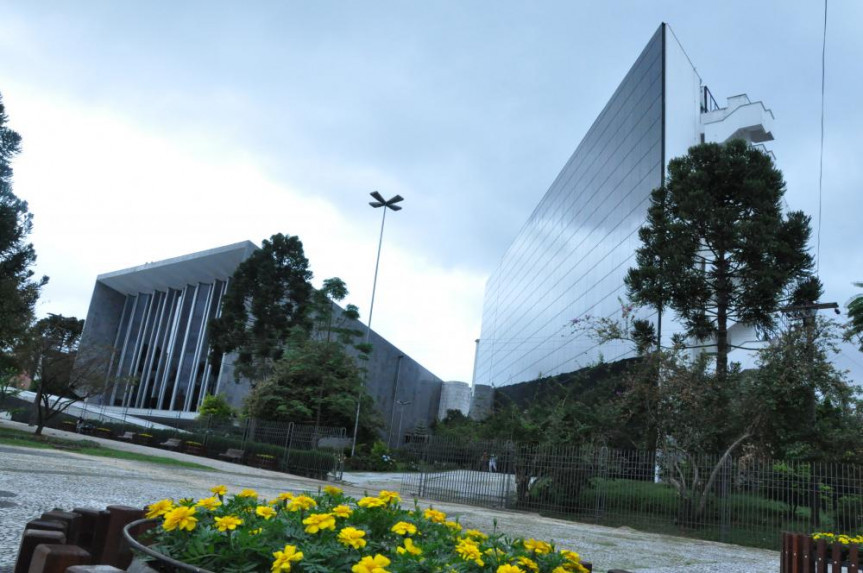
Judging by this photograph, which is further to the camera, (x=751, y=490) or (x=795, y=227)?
(x=795, y=227)

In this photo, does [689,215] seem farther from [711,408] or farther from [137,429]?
[137,429]

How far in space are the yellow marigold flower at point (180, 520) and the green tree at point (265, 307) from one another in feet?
105

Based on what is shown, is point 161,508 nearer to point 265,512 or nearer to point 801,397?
point 265,512

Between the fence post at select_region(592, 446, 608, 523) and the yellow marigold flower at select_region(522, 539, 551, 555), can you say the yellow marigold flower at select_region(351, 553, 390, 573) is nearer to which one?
the yellow marigold flower at select_region(522, 539, 551, 555)

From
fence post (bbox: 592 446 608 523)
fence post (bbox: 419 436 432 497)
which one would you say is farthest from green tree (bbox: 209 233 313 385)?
fence post (bbox: 592 446 608 523)

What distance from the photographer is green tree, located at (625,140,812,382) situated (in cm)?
1762

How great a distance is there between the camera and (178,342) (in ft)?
168

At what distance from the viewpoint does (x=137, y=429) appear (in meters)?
30.8

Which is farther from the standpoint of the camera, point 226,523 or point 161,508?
point 161,508

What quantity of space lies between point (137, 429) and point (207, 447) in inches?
288

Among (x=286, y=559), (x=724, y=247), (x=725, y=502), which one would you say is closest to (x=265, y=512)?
(x=286, y=559)

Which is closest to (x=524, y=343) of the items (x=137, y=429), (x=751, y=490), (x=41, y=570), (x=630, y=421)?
(x=137, y=429)

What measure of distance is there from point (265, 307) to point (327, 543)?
34259mm

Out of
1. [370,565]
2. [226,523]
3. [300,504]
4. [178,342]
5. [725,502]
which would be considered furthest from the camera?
[178,342]
